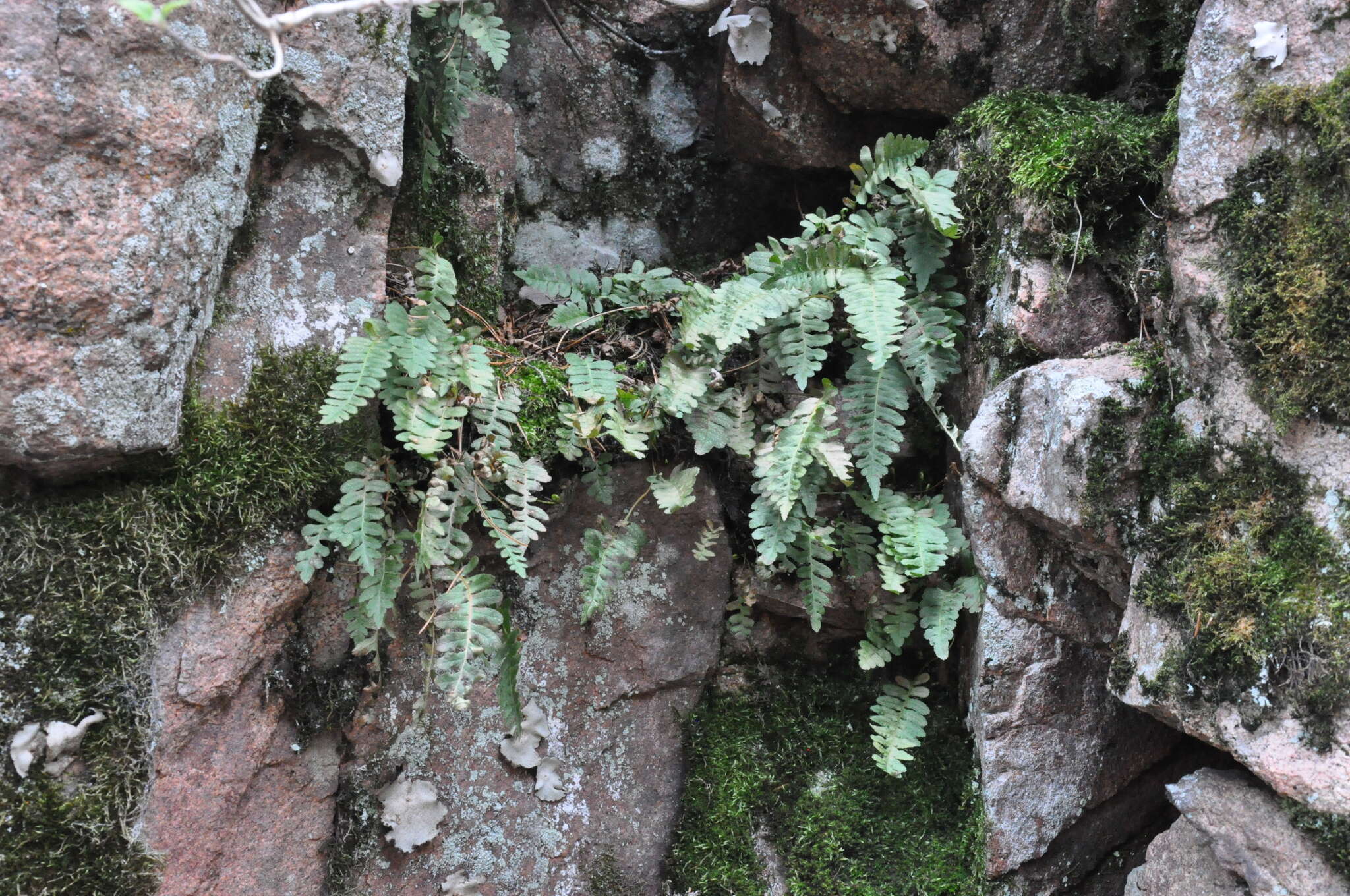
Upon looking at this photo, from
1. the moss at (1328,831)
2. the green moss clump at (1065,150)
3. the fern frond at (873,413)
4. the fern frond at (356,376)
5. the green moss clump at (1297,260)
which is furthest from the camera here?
the fern frond at (873,413)

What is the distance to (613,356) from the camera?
137 inches

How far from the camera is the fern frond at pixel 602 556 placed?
309cm

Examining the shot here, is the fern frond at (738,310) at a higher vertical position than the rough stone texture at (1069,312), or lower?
lower

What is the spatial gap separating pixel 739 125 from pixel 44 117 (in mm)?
2531

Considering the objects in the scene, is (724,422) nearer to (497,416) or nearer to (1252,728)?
(497,416)

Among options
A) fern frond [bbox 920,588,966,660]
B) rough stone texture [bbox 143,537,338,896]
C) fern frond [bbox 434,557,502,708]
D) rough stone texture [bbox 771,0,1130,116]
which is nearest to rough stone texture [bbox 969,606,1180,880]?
fern frond [bbox 920,588,966,660]

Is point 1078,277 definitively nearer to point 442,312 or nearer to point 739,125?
point 739,125

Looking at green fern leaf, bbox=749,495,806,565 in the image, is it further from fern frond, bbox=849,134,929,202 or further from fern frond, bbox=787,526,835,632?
fern frond, bbox=849,134,929,202

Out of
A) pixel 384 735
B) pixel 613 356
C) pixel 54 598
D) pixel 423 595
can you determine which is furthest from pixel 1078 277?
pixel 54 598

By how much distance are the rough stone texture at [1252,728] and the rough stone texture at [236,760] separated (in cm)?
245

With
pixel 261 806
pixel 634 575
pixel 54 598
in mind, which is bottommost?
pixel 261 806

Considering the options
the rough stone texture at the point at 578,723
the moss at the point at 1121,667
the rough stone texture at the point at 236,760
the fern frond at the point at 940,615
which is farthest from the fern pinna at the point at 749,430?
the moss at the point at 1121,667

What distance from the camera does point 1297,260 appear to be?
220cm

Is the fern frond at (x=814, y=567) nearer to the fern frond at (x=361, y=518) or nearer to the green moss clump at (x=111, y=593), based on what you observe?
the fern frond at (x=361, y=518)
